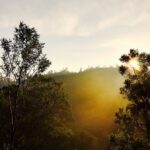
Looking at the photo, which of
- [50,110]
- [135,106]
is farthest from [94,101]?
[135,106]

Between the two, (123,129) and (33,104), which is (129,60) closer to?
(123,129)

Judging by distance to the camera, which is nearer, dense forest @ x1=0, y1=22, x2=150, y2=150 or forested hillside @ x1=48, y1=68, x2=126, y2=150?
dense forest @ x1=0, y1=22, x2=150, y2=150

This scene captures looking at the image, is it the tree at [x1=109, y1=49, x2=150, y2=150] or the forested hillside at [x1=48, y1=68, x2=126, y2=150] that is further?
the forested hillside at [x1=48, y1=68, x2=126, y2=150]

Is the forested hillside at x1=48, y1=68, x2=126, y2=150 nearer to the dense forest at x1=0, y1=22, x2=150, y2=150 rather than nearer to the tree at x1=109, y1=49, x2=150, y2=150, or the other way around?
the dense forest at x1=0, y1=22, x2=150, y2=150

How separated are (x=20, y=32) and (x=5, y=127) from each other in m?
24.1

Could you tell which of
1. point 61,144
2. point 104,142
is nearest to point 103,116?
point 104,142

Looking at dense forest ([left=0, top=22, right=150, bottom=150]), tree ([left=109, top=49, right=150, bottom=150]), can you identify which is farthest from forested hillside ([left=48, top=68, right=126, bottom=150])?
tree ([left=109, top=49, right=150, bottom=150])

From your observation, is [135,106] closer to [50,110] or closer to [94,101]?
[50,110]

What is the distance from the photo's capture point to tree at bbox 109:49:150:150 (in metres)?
33.0

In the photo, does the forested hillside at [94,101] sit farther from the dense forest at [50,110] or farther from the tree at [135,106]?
the tree at [135,106]

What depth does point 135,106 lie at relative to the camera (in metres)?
33.9

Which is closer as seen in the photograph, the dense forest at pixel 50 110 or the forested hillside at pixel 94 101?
the dense forest at pixel 50 110

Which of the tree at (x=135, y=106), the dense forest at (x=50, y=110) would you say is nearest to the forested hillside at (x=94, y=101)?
the dense forest at (x=50, y=110)

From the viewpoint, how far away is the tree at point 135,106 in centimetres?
3300
